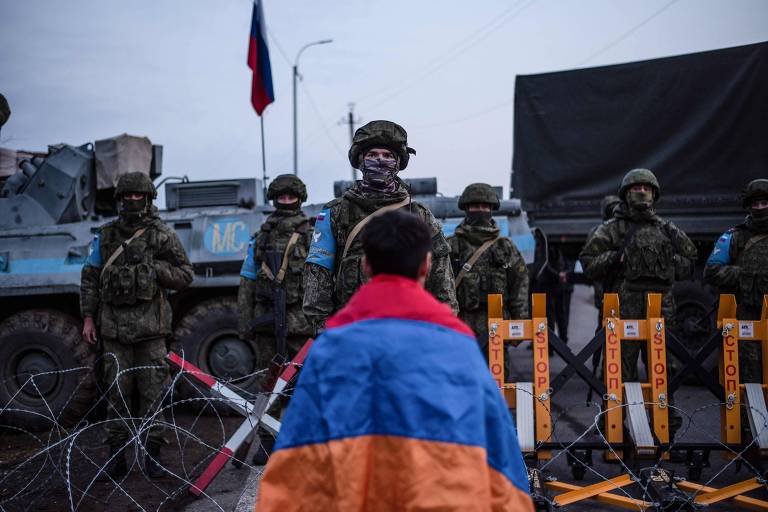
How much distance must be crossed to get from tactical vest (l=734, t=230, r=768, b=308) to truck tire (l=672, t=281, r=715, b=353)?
93.3 inches

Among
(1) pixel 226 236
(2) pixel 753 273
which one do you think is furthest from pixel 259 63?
(2) pixel 753 273

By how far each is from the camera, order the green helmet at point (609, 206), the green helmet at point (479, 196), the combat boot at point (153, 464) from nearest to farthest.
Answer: the combat boot at point (153, 464), the green helmet at point (479, 196), the green helmet at point (609, 206)

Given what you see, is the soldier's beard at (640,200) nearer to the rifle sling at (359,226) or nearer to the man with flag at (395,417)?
the rifle sling at (359,226)

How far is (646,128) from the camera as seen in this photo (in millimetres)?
9344

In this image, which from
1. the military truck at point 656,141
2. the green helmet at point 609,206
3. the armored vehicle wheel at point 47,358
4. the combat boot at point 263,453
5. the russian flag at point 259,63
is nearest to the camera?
the combat boot at point 263,453

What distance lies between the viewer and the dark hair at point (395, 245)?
6.65ft

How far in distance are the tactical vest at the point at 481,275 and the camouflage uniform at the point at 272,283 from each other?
1.39 metres

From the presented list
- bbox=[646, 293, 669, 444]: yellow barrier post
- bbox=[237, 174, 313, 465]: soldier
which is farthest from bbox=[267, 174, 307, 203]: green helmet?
bbox=[646, 293, 669, 444]: yellow barrier post

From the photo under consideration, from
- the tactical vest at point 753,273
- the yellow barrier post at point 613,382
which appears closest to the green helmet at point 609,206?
the tactical vest at point 753,273

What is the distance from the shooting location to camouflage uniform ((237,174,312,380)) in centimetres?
603

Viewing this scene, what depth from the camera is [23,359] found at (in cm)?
715

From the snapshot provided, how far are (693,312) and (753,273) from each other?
106 inches

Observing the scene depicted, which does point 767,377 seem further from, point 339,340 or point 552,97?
point 552,97

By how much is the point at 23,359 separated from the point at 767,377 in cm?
669
